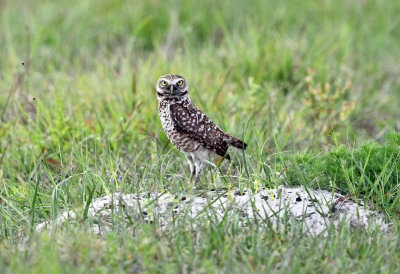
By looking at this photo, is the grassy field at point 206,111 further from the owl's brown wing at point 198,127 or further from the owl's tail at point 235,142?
the owl's brown wing at point 198,127

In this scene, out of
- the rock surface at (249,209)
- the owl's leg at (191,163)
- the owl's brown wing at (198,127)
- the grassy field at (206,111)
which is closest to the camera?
the grassy field at (206,111)

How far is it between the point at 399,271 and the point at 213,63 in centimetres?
455

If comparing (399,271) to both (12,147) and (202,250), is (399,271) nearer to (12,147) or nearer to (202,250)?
(202,250)

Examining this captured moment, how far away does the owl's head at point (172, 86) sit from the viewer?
4.72 metres

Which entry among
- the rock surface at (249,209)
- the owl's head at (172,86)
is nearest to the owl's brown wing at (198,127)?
the owl's head at (172,86)

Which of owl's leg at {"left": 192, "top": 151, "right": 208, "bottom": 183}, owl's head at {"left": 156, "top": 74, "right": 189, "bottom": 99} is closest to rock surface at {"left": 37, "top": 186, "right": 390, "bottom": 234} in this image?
owl's leg at {"left": 192, "top": 151, "right": 208, "bottom": 183}

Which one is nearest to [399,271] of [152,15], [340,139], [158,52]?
[340,139]

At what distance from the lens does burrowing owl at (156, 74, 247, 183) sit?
15.3ft

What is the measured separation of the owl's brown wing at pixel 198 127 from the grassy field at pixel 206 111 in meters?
0.20

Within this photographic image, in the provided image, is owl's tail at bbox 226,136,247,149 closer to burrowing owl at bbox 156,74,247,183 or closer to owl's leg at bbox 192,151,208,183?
burrowing owl at bbox 156,74,247,183

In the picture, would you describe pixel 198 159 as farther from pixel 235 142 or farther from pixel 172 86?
pixel 172 86

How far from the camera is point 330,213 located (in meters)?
3.92

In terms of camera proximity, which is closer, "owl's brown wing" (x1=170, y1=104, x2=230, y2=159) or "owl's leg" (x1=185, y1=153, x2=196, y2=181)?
"owl's brown wing" (x1=170, y1=104, x2=230, y2=159)

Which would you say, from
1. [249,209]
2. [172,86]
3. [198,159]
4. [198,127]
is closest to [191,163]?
[198,159]
